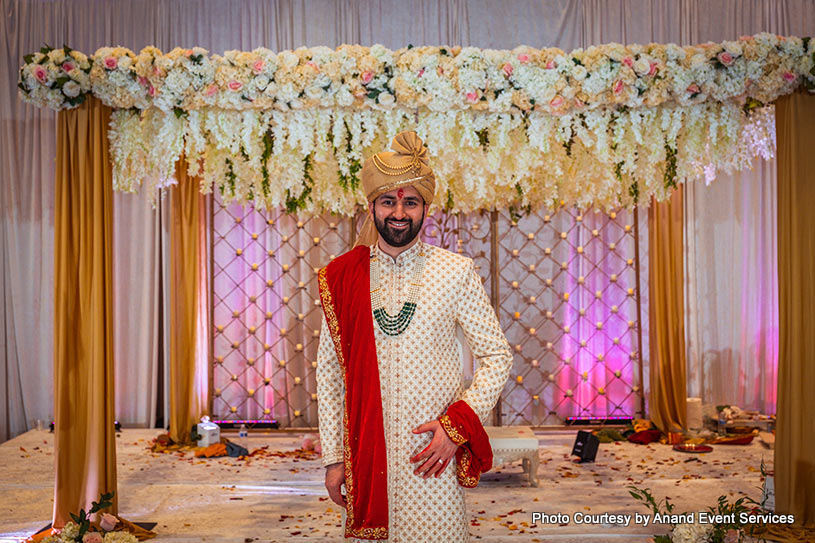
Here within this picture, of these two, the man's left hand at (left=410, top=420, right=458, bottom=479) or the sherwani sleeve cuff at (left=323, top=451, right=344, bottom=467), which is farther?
the sherwani sleeve cuff at (left=323, top=451, right=344, bottom=467)

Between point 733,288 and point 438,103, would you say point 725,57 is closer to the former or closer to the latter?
point 438,103

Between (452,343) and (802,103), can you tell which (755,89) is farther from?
(452,343)

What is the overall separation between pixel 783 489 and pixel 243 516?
9.54 ft

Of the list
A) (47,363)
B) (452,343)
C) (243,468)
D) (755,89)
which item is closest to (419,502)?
(452,343)

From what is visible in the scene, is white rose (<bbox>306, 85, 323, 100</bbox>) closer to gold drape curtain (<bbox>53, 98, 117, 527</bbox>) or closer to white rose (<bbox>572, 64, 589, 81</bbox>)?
gold drape curtain (<bbox>53, 98, 117, 527</bbox>)

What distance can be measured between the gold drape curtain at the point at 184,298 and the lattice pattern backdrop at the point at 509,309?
64 cm

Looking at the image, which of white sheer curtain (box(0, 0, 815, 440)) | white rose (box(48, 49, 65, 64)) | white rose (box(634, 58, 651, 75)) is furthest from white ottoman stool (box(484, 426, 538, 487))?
white sheer curtain (box(0, 0, 815, 440))

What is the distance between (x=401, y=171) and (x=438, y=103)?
1704 millimetres

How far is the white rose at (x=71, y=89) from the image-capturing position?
150 inches

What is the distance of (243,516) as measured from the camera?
4395 mm

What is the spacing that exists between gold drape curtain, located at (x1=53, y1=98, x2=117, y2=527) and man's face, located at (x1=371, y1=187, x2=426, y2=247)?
2224 mm

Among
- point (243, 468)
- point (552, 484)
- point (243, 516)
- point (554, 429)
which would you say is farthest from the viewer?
point (554, 429)

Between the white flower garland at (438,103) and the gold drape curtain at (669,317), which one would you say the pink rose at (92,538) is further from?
the gold drape curtain at (669,317)

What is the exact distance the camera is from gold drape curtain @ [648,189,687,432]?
6.30m
